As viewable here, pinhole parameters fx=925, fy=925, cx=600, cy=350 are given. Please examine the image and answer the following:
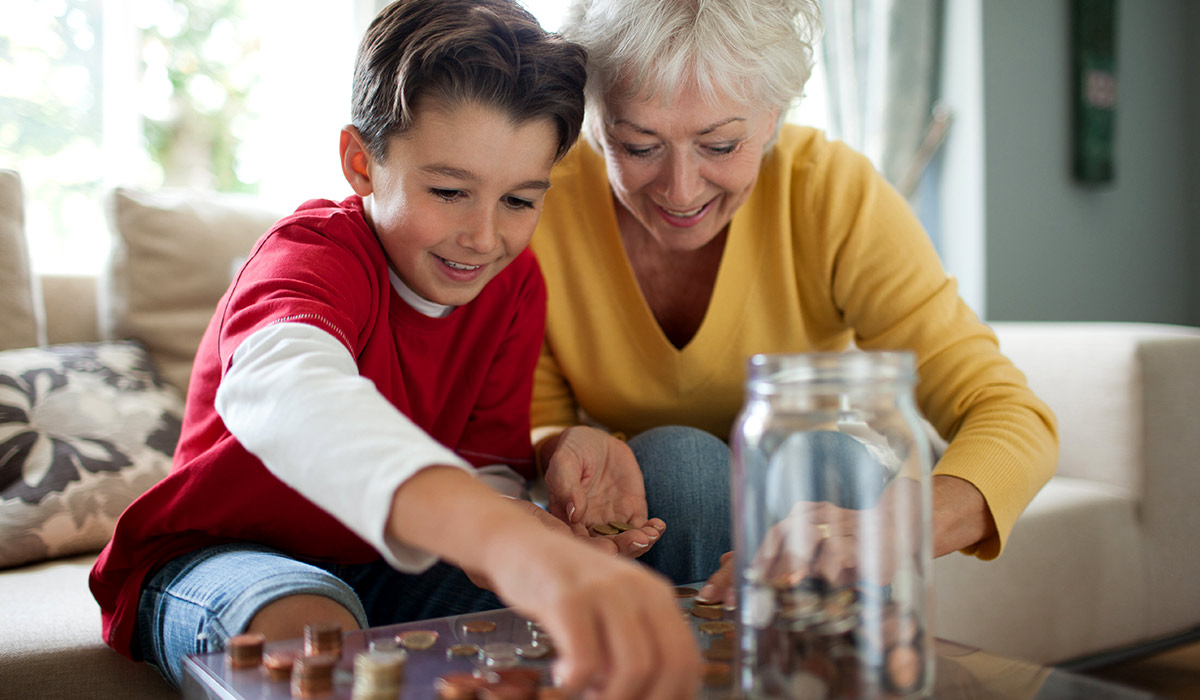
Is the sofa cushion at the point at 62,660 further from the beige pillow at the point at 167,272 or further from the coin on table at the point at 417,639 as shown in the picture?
the beige pillow at the point at 167,272

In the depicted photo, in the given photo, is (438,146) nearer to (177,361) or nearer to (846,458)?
(846,458)

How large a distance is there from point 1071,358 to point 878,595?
1.37 m

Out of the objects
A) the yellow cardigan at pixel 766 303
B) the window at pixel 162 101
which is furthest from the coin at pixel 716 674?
the window at pixel 162 101

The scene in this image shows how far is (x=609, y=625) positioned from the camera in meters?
0.45

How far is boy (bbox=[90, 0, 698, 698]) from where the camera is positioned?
583mm

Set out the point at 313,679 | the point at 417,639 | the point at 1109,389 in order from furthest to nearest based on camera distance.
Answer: the point at 1109,389 < the point at 417,639 < the point at 313,679

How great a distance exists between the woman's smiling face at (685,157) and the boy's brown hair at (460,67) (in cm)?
10

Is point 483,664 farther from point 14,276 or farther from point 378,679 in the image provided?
point 14,276

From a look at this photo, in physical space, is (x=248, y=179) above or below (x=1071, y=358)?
above

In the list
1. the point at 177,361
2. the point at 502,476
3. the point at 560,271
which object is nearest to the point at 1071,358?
the point at 560,271

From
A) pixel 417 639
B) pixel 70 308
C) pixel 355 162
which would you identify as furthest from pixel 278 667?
pixel 70 308

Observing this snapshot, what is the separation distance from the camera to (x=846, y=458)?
2.48 ft

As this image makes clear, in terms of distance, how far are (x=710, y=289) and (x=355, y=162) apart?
1.95 feet

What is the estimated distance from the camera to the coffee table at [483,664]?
0.57 m
